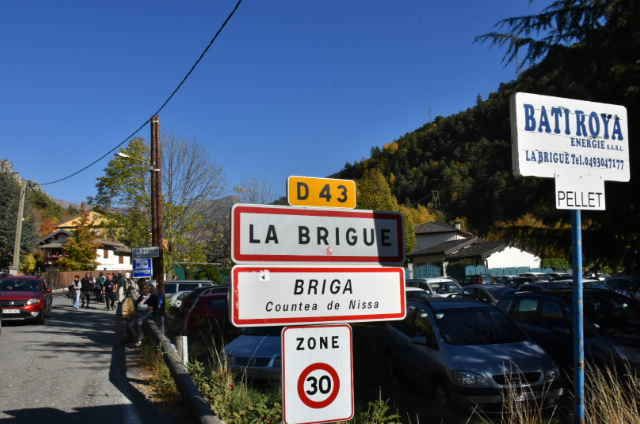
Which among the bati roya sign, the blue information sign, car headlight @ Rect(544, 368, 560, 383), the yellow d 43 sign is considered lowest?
car headlight @ Rect(544, 368, 560, 383)

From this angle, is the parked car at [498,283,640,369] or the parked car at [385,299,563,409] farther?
the parked car at [498,283,640,369]

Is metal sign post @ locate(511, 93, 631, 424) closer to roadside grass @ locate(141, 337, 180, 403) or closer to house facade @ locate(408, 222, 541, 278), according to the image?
roadside grass @ locate(141, 337, 180, 403)

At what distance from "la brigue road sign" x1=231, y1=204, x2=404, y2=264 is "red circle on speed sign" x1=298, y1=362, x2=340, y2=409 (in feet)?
1.96

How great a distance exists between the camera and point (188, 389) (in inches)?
280

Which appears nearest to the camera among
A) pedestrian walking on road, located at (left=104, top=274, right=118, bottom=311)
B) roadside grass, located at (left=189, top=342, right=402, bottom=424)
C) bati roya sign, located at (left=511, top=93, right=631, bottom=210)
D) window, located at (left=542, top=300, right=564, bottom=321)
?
bati roya sign, located at (left=511, top=93, right=631, bottom=210)

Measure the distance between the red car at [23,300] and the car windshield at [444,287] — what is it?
43.9 feet

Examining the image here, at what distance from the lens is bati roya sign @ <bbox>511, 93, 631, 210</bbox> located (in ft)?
13.0

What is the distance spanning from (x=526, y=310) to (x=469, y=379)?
370 cm

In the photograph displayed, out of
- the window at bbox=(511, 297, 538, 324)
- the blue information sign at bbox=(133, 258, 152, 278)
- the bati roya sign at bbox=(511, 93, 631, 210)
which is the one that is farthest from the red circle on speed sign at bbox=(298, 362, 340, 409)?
the blue information sign at bbox=(133, 258, 152, 278)

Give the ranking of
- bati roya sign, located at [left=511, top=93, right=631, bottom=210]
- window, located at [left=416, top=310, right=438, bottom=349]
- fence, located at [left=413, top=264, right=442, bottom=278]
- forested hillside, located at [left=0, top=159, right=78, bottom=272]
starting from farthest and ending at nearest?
forested hillside, located at [left=0, top=159, right=78, bottom=272] → fence, located at [left=413, top=264, right=442, bottom=278] → window, located at [left=416, top=310, right=438, bottom=349] → bati roya sign, located at [left=511, top=93, right=631, bottom=210]

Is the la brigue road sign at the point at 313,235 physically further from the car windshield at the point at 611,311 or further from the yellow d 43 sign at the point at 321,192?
the car windshield at the point at 611,311

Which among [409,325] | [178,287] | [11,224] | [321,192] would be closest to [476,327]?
[409,325]

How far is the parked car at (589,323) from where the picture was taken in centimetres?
827

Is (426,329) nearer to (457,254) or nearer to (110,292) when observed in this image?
(110,292)
